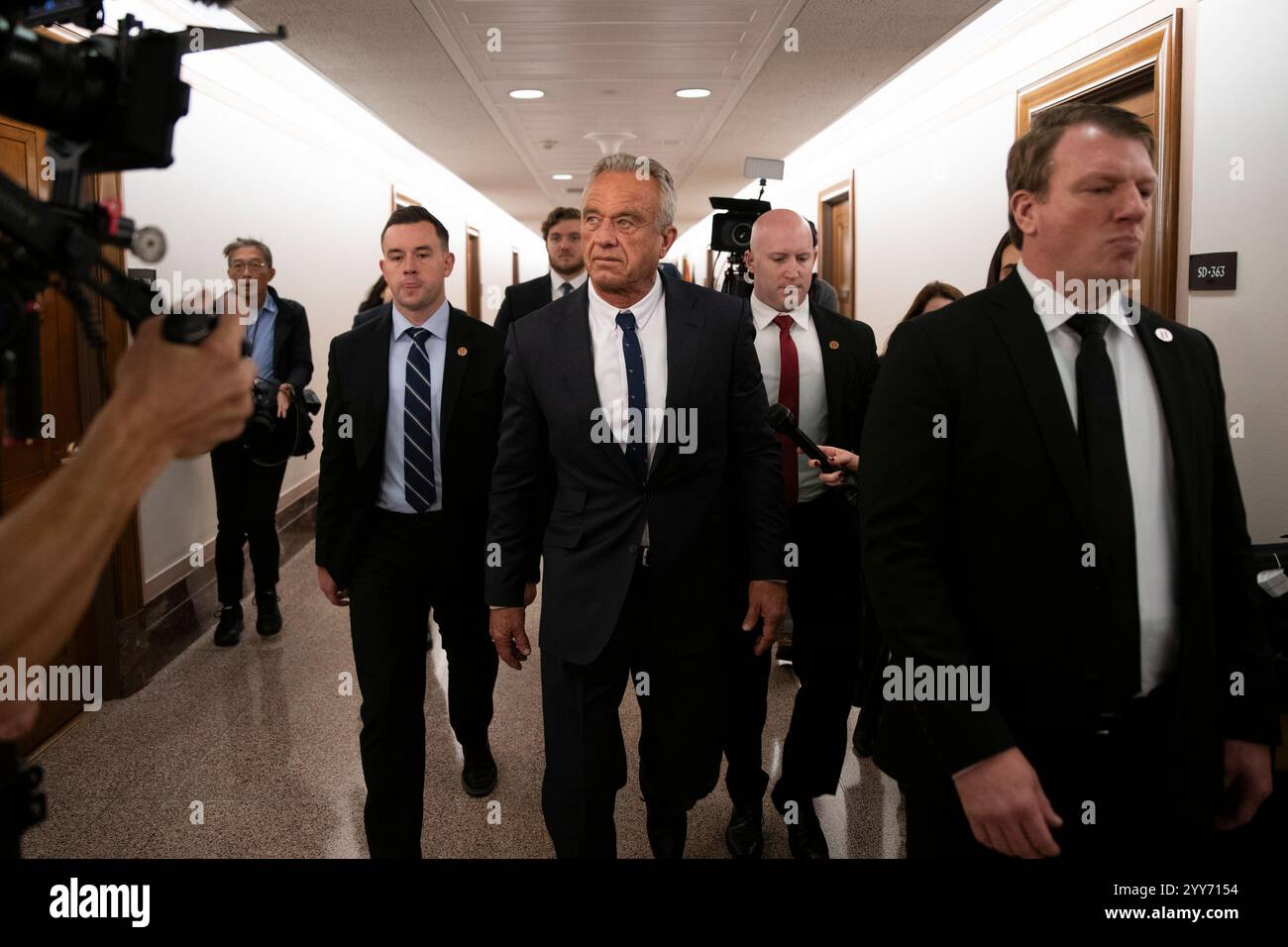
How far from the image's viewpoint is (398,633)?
2457mm

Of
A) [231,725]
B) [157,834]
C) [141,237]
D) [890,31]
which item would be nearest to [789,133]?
[890,31]

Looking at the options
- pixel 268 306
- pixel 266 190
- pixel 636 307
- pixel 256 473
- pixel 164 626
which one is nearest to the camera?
pixel 636 307

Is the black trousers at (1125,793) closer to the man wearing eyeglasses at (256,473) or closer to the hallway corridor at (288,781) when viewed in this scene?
the hallway corridor at (288,781)

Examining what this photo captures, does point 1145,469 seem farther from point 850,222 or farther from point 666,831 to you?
point 850,222

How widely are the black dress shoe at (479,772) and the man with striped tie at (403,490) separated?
0.53 meters

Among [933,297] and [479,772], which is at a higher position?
[933,297]

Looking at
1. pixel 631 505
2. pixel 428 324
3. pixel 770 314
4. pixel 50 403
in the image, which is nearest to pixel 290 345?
pixel 50 403

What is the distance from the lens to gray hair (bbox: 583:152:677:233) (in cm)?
218

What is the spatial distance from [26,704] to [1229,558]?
1.66 m

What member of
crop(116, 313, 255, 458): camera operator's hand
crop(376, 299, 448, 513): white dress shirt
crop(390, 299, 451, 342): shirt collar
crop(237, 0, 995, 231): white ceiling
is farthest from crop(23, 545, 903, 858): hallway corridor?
crop(237, 0, 995, 231): white ceiling

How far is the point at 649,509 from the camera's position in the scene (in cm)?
205

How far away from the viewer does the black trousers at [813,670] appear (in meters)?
2.60

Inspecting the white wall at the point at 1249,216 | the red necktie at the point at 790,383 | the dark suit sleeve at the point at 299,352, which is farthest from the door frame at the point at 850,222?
the red necktie at the point at 790,383

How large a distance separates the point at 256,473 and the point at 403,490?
6.75 ft
